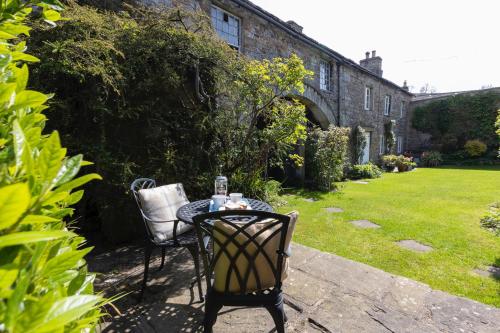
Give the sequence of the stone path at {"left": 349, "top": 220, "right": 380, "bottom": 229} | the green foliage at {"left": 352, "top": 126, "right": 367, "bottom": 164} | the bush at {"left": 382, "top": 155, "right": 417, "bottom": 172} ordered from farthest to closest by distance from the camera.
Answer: the bush at {"left": 382, "top": 155, "right": 417, "bottom": 172}, the green foliage at {"left": 352, "top": 126, "right": 367, "bottom": 164}, the stone path at {"left": 349, "top": 220, "right": 380, "bottom": 229}

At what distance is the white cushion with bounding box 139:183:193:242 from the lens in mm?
2643

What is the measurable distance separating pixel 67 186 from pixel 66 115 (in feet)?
11.3

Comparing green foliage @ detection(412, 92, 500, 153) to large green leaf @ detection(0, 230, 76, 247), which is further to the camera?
green foliage @ detection(412, 92, 500, 153)

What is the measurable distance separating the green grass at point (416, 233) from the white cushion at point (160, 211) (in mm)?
2229

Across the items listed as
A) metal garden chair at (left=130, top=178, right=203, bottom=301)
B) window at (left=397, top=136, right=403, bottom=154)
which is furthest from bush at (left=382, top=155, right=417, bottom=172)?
metal garden chair at (left=130, top=178, right=203, bottom=301)

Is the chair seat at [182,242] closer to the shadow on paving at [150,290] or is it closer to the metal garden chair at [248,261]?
the shadow on paving at [150,290]

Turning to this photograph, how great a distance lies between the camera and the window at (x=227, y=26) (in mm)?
6409

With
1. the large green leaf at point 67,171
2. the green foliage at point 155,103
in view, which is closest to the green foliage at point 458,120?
the green foliage at point 155,103

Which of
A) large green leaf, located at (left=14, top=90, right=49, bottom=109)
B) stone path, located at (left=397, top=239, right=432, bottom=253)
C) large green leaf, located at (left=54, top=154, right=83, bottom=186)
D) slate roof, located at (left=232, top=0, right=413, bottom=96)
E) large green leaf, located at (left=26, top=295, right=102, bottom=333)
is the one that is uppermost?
slate roof, located at (left=232, top=0, right=413, bottom=96)

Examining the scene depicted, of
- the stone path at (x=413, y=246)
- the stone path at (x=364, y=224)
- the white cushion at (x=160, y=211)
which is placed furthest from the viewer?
the stone path at (x=364, y=224)

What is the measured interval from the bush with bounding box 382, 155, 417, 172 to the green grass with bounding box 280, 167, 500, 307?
626 centimetres

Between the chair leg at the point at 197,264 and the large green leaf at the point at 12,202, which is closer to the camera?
the large green leaf at the point at 12,202

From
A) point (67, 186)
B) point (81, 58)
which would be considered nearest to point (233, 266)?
point (67, 186)

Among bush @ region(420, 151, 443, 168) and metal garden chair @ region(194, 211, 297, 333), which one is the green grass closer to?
metal garden chair @ region(194, 211, 297, 333)
